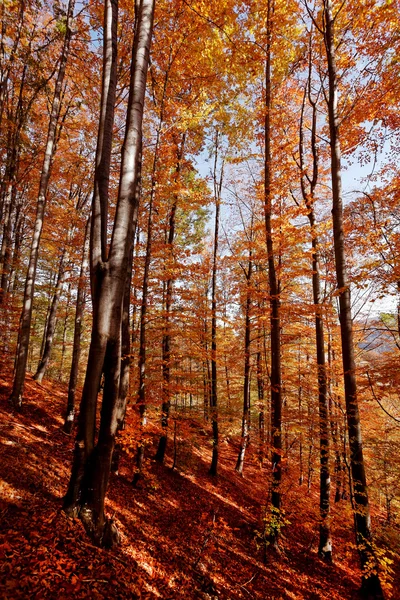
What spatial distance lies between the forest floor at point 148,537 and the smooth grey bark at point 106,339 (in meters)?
0.29

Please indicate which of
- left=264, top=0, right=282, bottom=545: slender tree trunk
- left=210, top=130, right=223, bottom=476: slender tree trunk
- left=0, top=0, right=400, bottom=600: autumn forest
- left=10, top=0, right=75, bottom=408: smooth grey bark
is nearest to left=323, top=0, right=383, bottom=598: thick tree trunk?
left=0, top=0, right=400, bottom=600: autumn forest

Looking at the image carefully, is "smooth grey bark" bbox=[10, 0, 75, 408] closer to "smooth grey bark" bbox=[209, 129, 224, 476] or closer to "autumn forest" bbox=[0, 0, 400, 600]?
"autumn forest" bbox=[0, 0, 400, 600]

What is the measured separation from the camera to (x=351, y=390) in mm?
6445

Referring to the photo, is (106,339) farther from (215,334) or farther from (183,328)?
(215,334)

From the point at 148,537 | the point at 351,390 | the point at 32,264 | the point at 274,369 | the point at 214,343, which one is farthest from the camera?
the point at 214,343

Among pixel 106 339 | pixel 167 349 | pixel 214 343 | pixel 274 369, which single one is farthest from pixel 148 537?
pixel 214 343

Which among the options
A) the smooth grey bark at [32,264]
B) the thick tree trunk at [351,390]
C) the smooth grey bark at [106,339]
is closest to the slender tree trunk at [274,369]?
the thick tree trunk at [351,390]

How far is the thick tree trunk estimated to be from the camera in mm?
5914

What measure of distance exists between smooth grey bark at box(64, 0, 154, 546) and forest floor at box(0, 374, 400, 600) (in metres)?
0.29

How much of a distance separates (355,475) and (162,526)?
180 inches

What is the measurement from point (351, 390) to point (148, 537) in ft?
17.6

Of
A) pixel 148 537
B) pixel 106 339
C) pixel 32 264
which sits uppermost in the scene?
pixel 32 264

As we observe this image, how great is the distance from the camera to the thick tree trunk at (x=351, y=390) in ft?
19.4

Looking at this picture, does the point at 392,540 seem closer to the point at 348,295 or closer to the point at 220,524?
the point at 220,524
